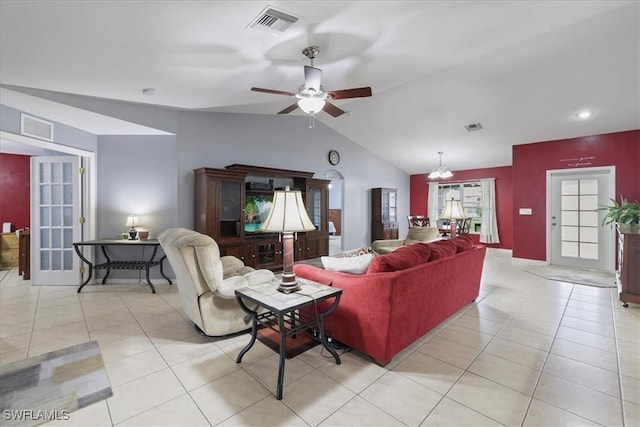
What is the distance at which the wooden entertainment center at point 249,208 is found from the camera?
14.6ft

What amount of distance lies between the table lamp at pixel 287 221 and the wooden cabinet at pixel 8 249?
6598mm

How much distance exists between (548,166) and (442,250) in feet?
15.4

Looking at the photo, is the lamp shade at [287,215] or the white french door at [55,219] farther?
the white french door at [55,219]

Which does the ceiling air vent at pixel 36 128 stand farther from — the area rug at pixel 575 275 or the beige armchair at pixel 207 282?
the area rug at pixel 575 275

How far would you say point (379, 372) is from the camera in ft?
6.88

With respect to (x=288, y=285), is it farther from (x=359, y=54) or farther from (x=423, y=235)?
(x=423, y=235)

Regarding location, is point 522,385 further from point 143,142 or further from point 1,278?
point 1,278

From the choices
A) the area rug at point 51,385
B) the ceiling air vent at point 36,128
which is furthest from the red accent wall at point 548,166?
the ceiling air vent at point 36,128

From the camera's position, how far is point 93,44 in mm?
2357

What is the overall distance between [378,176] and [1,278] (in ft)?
26.1

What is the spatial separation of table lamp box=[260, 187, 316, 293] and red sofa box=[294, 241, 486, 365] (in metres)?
0.38

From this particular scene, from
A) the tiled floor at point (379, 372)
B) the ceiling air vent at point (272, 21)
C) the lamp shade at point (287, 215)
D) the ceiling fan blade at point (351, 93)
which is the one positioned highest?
the ceiling air vent at point (272, 21)

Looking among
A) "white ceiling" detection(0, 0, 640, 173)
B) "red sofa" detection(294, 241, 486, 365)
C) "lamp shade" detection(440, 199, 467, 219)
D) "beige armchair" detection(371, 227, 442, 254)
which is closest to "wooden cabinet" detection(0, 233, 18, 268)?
"white ceiling" detection(0, 0, 640, 173)

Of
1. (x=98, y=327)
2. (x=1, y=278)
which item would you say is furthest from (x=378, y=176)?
(x=1, y=278)
